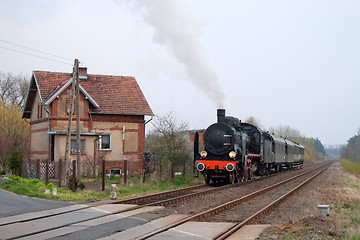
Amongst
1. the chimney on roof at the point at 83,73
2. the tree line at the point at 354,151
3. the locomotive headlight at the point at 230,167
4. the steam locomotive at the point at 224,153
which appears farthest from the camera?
the tree line at the point at 354,151

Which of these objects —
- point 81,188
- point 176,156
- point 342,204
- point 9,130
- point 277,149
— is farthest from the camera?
point 9,130

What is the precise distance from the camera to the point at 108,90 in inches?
1314

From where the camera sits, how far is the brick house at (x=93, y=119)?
29.9 meters

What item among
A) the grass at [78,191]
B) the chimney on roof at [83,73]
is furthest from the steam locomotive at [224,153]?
the chimney on roof at [83,73]

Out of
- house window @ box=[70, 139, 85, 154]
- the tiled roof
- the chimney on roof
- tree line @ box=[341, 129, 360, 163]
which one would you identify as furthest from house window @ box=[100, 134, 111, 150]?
tree line @ box=[341, 129, 360, 163]

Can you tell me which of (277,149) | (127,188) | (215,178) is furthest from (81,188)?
(277,149)

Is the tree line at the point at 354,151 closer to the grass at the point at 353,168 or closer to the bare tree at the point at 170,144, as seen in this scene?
the grass at the point at 353,168

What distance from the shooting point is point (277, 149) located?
35.5 meters

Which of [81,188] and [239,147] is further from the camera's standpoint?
[239,147]

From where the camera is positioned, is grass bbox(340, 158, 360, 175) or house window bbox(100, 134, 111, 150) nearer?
house window bbox(100, 134, 111, 150)

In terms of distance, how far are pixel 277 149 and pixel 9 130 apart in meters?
27.1

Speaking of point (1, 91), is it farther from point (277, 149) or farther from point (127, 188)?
point (127, 188)

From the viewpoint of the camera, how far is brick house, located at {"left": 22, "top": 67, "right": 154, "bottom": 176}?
29922 millimetres

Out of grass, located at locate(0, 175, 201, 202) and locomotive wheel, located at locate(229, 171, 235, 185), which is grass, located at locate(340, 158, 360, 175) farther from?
grass, located at locate(0, 175, 201, 202)
